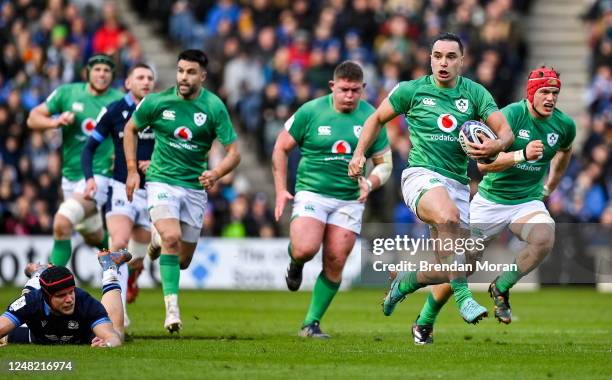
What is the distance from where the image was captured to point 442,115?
13250mm

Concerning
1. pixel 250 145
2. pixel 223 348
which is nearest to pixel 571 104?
pixel 250 145

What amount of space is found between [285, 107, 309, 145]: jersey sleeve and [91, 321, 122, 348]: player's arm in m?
3.63

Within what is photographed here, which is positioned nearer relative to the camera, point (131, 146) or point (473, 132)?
point (473, 132)

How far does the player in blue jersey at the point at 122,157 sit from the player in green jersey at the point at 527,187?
13.4 feet

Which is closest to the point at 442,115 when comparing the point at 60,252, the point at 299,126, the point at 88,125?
the point at 299,126

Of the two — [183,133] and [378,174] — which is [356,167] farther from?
[183,133]

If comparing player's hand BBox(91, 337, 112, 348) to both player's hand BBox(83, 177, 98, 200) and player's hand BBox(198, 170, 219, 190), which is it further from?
player's hand BBox(83, 177, 98, 200)

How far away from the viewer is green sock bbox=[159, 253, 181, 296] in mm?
14414

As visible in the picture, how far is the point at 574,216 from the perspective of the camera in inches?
1054

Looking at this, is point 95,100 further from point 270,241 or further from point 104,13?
point 104,13

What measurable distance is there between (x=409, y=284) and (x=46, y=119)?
627 centimetres

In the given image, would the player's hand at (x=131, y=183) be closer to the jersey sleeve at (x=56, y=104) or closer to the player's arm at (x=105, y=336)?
the player's arm at (x=105, y=336)

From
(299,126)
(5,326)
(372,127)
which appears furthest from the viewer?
(299,126)

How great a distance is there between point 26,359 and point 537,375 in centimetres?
441
